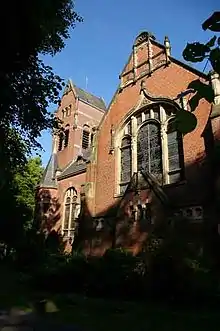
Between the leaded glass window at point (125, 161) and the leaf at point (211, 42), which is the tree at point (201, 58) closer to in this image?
the leaf at point (211, 42)

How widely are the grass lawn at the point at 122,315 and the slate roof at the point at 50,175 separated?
60.0ft

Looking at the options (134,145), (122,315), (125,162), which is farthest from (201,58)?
(125,162)

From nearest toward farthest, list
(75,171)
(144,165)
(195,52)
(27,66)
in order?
1. (195,52)
2. (27,66)
3. (144,165)
4. (75,171)

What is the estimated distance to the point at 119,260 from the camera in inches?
485

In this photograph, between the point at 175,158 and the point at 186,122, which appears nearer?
the point at 186,122

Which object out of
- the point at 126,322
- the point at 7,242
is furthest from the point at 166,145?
the point at 7,242

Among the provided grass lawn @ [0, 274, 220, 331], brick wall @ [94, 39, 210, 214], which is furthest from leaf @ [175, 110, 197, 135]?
brick wall @ [94, 39, 210, 214]

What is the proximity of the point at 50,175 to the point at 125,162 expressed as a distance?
12.9 meters

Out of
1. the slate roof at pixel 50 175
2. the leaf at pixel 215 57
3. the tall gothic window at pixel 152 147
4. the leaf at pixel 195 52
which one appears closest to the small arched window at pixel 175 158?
the tall gothic window at pixel 152 147

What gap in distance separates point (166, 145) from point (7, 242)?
13668 millimetres

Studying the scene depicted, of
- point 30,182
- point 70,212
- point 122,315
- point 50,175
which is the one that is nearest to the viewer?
point 122,315

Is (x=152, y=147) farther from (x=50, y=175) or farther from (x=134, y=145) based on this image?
(x=50, y=175)

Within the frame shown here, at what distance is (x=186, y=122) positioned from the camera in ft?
5.84

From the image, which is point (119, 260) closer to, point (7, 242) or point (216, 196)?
point (216, 196)
